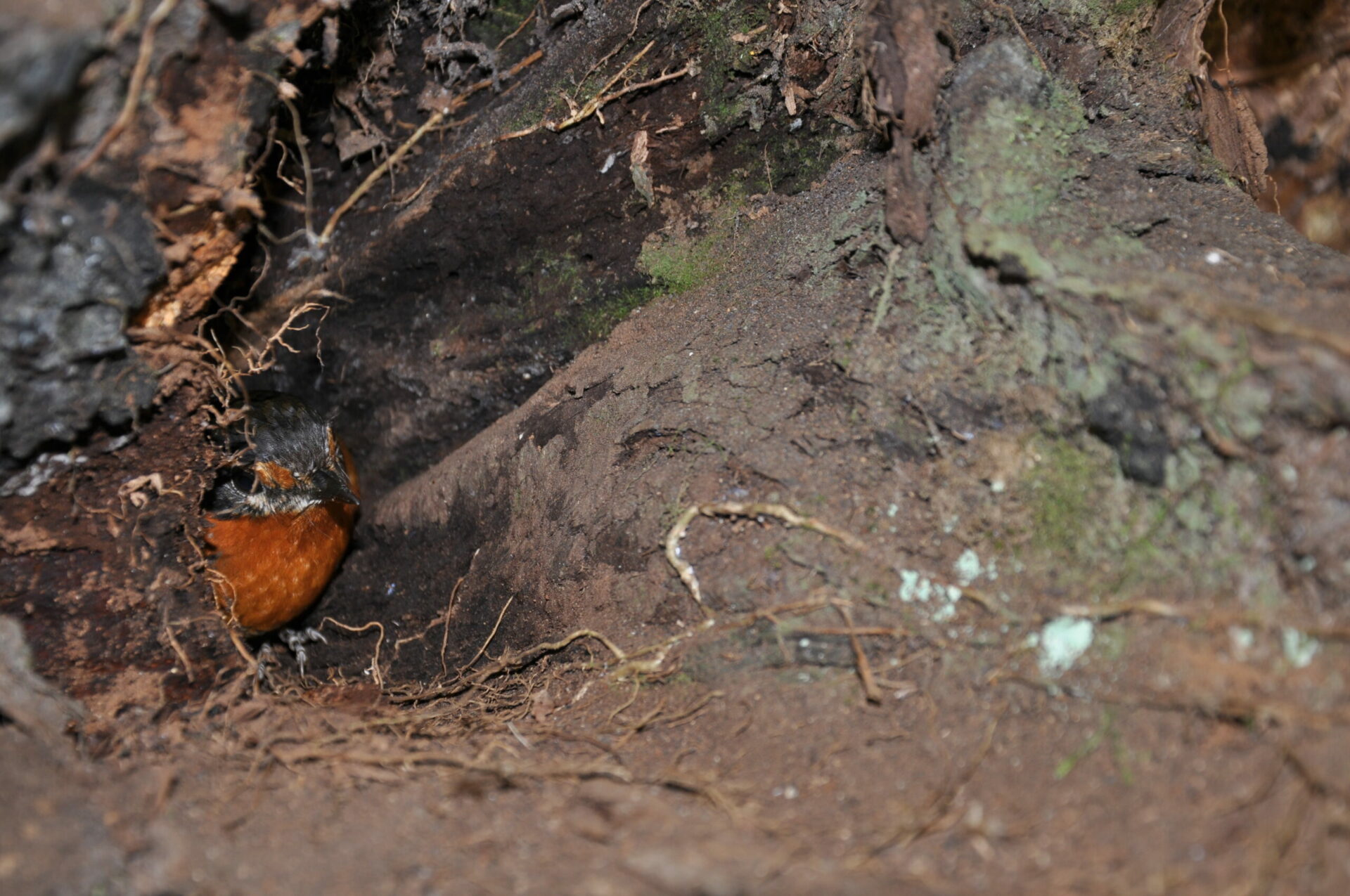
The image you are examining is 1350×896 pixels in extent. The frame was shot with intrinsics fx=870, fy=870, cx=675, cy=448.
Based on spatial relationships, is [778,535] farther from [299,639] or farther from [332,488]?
[299,639]

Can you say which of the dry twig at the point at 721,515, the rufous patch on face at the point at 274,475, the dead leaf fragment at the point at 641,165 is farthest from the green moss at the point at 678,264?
the rufous patch on face at the point at 274,475

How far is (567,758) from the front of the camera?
1.77 meters

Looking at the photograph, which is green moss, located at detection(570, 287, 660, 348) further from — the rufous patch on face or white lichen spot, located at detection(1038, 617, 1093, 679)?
white lichen spot, located at detection(1038, 617, 1093, 679)

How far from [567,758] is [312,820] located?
0.48m

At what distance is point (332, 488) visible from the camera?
2934mm

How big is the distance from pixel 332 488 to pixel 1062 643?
7.55ft

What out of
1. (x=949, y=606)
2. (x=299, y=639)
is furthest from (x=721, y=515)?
(x=299, y=639)

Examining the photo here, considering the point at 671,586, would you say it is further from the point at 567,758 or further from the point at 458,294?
the point at 458,294

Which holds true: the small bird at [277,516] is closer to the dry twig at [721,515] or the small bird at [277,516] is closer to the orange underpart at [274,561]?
the orange underpart at [274,561]

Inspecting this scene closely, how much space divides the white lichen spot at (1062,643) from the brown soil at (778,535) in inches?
0.4

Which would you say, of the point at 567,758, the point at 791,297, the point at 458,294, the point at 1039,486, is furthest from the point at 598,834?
the point at 458,294

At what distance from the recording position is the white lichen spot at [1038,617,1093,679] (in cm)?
161

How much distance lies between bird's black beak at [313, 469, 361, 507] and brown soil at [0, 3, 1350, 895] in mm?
334

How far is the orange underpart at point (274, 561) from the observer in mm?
2541
